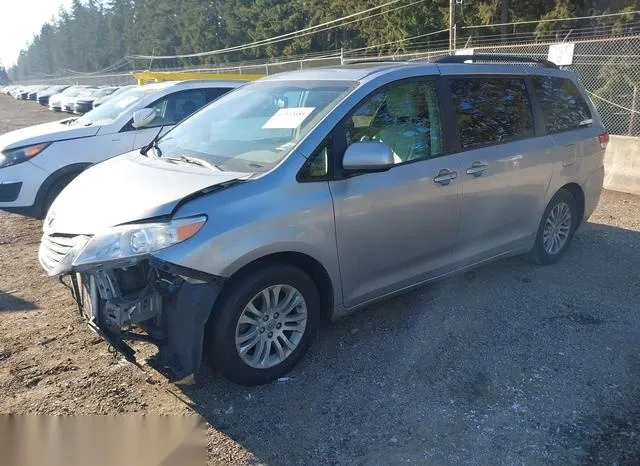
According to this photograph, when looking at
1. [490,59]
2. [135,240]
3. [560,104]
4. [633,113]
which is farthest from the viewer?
[633,113]

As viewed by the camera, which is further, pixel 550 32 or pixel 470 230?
pixel 550 32

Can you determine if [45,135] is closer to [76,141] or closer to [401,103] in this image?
[76,141]

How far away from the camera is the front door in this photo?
3.64m

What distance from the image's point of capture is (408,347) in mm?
3928

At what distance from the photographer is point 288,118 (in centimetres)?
386

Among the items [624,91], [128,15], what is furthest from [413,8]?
[128,15]

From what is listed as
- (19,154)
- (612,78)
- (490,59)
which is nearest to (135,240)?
(490,59)

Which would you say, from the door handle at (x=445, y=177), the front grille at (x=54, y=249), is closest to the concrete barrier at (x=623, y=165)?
the door handle at (x=445, y=177)

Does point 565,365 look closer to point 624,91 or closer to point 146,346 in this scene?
point 146,346

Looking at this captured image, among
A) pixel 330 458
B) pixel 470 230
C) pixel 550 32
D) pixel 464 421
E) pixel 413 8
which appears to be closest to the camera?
pixel 330 458

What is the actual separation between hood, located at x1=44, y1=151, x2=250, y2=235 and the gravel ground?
3.38ft

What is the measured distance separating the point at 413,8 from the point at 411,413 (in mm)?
35839

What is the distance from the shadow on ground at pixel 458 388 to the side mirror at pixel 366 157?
1.30m

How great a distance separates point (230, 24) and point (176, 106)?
61768mm
